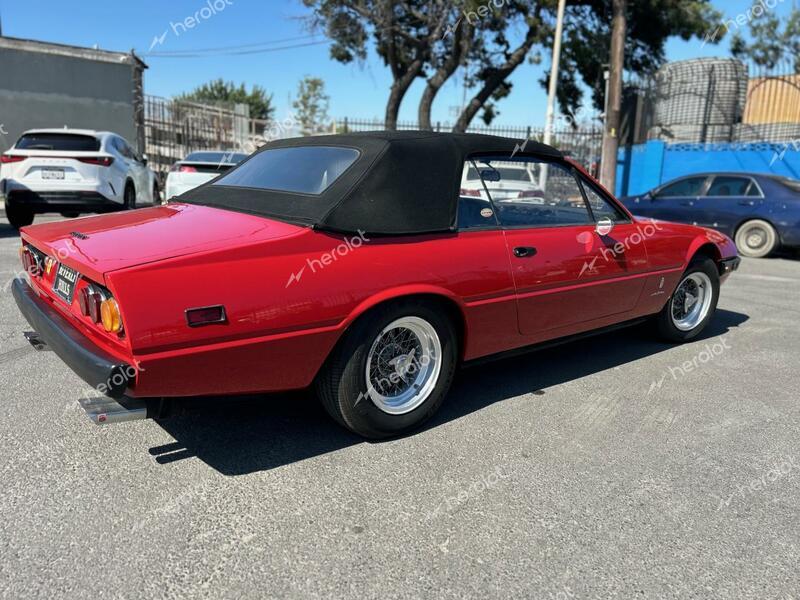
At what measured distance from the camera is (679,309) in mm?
5035

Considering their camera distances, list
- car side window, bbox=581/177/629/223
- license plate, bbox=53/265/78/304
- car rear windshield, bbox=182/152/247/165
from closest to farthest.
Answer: license plate, bbox=53/265/78/304 → car side window, bbox=581/177/629/223 → car rear windshield, bbox=182/152/247/165

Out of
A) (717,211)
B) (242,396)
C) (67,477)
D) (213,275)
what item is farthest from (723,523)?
(717,211)

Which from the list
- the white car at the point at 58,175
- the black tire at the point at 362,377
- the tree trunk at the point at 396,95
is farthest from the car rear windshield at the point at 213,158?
the tree trunk at the point at 396,95

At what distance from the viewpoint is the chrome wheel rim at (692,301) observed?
16.4 ft

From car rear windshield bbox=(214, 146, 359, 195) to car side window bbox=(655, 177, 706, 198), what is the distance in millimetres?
9017

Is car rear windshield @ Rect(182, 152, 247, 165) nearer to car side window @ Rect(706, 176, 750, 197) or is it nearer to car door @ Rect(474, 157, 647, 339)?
car door @ Rect(474, 157, 647, 339)

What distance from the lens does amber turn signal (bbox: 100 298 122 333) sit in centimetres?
238

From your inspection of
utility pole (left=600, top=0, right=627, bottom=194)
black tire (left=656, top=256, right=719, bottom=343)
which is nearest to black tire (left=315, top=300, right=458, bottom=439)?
black tire (left=656, top=256, right=719, bottom=343)

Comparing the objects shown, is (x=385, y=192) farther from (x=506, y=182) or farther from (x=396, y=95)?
(x=396, y=95)

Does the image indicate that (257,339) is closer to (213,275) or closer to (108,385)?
(213,275)

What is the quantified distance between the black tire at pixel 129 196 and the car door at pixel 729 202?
967 centimetres

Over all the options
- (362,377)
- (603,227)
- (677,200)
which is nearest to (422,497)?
(362,377)

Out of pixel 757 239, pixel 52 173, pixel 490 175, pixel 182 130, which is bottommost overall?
pixel 757 239

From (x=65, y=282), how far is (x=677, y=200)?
410 inches
